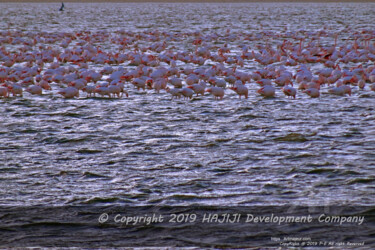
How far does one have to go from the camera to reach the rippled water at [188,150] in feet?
22.7

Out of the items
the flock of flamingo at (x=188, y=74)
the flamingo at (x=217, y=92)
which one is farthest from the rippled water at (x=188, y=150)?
the flock of flamingo at (x=188, y=74)

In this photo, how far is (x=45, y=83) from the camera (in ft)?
43.3

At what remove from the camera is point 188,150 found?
8.74m

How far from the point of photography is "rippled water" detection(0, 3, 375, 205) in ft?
22.7

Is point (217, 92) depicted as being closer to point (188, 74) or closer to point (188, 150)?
point (188, 74)

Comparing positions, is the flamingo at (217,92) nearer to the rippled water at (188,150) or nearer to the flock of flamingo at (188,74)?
the flock of flamingo at (188,74)

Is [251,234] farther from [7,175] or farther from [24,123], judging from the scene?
[24,123]

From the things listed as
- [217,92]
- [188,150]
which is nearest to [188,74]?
[217,92]

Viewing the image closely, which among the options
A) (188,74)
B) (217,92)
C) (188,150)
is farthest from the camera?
(188,74)

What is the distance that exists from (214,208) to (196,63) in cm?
1081

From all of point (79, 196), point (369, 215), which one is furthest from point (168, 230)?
point (369, 215)

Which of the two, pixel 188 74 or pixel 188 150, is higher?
pixel 188 150

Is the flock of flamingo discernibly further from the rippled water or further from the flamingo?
the rippled water

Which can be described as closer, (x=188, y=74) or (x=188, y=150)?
(x=188, y=150)
